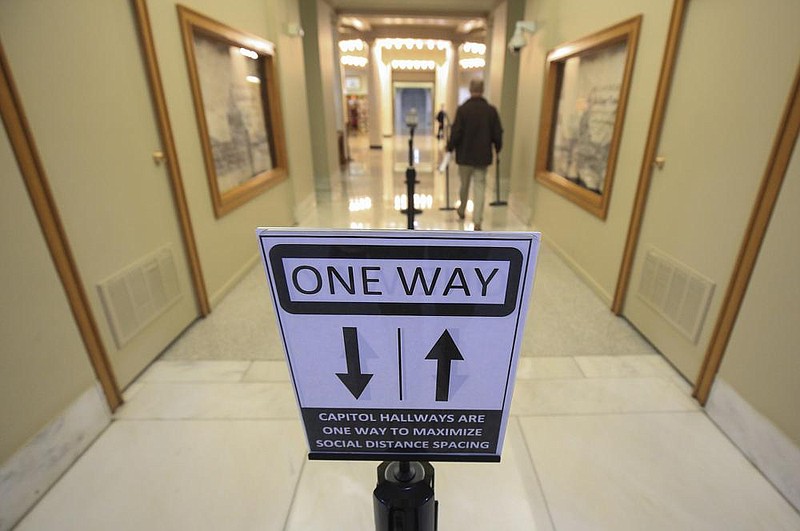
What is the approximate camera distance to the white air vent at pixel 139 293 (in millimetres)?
2166

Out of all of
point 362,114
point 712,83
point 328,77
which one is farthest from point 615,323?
point 362,114

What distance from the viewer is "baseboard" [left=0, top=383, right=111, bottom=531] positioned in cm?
154

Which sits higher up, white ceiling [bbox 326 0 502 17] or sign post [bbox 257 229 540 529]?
white ceiling [bbox 326 0 502 17]

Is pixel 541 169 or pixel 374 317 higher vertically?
pixel 374 317

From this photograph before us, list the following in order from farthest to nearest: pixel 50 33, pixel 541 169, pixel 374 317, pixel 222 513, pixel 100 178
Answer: pixel 541 169, pixel 100 178, pixel 50 33, pixel 222 513, pixel 374 317

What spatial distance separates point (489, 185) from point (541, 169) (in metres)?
2.67

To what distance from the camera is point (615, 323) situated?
2998mm

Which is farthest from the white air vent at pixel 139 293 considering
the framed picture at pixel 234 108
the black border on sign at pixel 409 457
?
the black border on sign at pixel 409 457

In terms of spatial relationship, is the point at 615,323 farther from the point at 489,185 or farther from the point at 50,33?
the point at 489,185

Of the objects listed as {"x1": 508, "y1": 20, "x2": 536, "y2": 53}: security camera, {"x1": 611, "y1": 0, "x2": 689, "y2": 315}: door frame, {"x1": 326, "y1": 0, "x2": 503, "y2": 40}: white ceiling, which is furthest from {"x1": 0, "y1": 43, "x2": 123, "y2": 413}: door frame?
{"x1": 326, "y1": 0, "x2": 503, "y2": 40}: white ceiling

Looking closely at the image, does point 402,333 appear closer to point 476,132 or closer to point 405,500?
point 405,500

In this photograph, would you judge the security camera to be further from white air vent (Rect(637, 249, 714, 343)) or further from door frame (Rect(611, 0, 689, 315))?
white air vent (Rect(637, 249, 714, 343))

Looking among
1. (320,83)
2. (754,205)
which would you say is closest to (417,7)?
(320,83)

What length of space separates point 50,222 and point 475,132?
4.04 m
